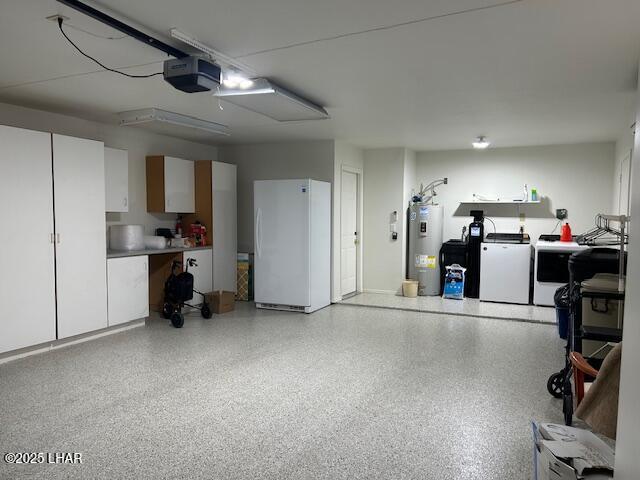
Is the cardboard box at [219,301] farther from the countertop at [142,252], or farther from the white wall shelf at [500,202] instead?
the white wall shelf at [500,202]

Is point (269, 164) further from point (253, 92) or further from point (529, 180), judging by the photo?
point (529, 180)

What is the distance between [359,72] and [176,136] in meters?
3.89

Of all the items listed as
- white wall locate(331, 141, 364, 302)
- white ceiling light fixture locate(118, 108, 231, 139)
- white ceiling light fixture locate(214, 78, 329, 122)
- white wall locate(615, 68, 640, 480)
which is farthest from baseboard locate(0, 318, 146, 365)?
white wall locate(615, 68, 640, 480)

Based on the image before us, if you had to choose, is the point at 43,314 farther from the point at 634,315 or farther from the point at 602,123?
the point at 602,123

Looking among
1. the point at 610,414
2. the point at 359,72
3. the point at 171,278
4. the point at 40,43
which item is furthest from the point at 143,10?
the point at 171,278

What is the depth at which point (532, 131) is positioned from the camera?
592 cm

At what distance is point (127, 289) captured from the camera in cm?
529

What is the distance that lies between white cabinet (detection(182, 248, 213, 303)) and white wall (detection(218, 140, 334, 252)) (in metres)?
0.91

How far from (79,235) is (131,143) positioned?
68.6 inches

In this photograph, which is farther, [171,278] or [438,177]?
[438,177]

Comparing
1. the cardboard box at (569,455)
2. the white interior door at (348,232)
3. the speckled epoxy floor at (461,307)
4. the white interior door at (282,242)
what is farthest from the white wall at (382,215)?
the cardboard box at (569,455)

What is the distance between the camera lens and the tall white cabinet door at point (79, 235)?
180 inches

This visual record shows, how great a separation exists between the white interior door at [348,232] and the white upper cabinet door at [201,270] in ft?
6.46

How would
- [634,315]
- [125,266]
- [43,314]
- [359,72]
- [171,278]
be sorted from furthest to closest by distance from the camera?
1. [171,278]
2. [125,266]
3. [43,314]
4. [359,72]
5. [634,315]
